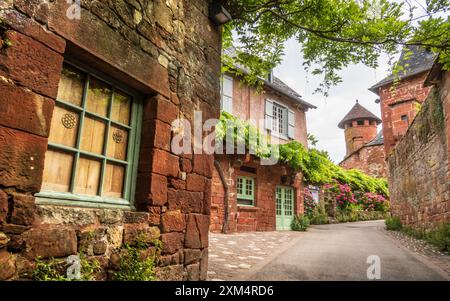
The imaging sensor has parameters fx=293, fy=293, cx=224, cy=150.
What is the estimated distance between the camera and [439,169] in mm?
6730

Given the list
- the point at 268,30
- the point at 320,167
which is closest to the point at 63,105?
the point at 268,30

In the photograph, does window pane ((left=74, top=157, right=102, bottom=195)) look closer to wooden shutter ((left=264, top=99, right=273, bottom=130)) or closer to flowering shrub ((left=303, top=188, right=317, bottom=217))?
wooden shutter ((left=264, top=99, right=273, bottom=130))

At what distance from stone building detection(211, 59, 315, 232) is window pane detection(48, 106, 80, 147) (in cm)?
678

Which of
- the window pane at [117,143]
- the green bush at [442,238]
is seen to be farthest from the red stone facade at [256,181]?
the window pane at [117,143]

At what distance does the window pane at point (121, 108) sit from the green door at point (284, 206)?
9827 millimetres

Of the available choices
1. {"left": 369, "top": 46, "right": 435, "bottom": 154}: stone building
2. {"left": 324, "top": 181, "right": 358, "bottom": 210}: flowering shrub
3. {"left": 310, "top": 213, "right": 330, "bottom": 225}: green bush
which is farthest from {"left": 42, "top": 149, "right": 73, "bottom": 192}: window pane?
{"left": 324, "top": 181, "right": 358, "bottom": 210}: flowering shrub

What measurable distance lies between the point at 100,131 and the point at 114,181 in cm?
48

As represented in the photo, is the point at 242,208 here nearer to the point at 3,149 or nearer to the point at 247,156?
the point at 247,156

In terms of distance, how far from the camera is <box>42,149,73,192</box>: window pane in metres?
2.18

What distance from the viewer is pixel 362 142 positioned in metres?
28.1

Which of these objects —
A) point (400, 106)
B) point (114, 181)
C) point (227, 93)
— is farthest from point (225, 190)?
point (400, 106)

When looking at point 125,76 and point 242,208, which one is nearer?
point 125,76

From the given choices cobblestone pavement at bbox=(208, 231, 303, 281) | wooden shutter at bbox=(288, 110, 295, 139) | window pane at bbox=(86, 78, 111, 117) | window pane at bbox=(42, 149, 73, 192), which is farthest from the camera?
wooden shutter at bbox=(288, 110, 295, 139)
